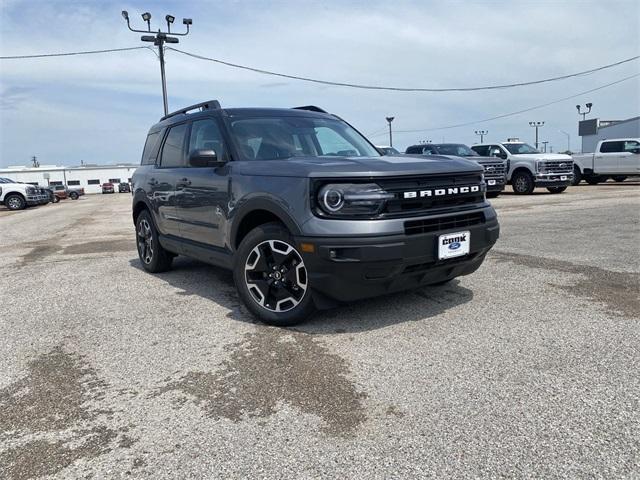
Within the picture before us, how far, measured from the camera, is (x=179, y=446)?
7.43ft

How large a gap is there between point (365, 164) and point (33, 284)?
178 inches

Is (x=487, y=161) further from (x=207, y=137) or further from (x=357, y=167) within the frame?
(x=357, y=167)

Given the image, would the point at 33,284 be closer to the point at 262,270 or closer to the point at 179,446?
the point at 262,270

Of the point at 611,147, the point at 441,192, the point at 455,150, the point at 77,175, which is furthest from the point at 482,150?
the point at 77,175

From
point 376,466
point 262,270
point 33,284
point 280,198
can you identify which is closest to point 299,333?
point 262,270

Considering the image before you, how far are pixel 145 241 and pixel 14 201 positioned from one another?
76.1 ft

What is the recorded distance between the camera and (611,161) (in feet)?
67.5

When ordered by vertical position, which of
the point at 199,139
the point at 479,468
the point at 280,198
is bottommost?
the point at 479,468

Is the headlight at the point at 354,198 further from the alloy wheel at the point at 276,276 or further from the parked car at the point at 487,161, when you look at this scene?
the parked car at the point at 487,161

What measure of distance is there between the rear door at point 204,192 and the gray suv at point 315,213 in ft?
0.03

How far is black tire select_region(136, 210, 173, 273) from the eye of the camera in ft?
19.7

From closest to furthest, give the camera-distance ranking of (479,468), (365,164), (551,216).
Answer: (479,468) < (365,164) < (551,216)

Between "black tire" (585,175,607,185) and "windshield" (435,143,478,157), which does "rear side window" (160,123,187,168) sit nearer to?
"windshield" (435,143,478,157)

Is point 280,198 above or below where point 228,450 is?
above
